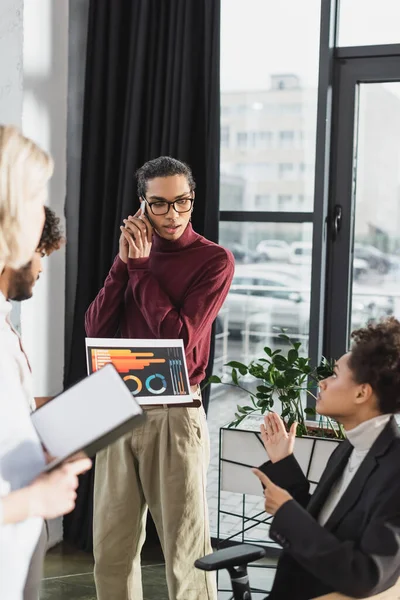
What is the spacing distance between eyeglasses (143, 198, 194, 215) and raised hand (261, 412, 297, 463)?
0.88 metres

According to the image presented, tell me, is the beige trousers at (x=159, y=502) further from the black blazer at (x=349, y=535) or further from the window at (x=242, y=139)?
the window at (x=242, y=139)

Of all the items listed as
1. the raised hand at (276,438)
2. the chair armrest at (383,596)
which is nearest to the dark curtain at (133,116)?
the raised hand at (276,438)

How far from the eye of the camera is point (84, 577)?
3.37 m

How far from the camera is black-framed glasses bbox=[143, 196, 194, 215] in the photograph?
2.62 meters

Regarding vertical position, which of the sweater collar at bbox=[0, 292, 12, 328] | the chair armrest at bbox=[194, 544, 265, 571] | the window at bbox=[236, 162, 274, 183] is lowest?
the chair armrest at bbox=[194, 544, 265, 571]

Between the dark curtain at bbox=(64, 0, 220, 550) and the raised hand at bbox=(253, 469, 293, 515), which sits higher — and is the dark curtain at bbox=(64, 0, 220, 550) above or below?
above

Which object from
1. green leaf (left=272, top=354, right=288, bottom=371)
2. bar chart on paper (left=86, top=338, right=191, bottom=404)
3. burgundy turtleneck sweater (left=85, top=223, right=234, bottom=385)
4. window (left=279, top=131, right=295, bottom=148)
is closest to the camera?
bar chart on paper (left=86, top=338, right=191, bottom=404)

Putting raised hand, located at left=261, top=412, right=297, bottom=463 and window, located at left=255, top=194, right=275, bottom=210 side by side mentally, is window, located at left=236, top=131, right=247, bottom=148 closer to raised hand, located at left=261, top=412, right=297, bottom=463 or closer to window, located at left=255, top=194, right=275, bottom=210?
window, located at left=255, top=194, right=275, bottom=210

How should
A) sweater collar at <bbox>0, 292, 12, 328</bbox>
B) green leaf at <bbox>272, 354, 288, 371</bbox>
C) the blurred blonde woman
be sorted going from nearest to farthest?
the blurred blonde woman < sweater collar at <bbox>0, 292, 12, 328</bbox> < green leaf at <bbox>272, 354, 288, 371</bbox>

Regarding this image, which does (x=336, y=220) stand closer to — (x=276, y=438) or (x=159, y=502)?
(x=159, y=502)

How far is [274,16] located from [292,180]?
71 cm

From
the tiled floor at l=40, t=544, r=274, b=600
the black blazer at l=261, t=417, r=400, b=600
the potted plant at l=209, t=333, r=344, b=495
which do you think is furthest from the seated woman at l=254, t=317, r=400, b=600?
the tiled floor at l=40, t=544, r=274, b=600

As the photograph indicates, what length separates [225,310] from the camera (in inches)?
147

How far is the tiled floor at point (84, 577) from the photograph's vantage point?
3210 mm
